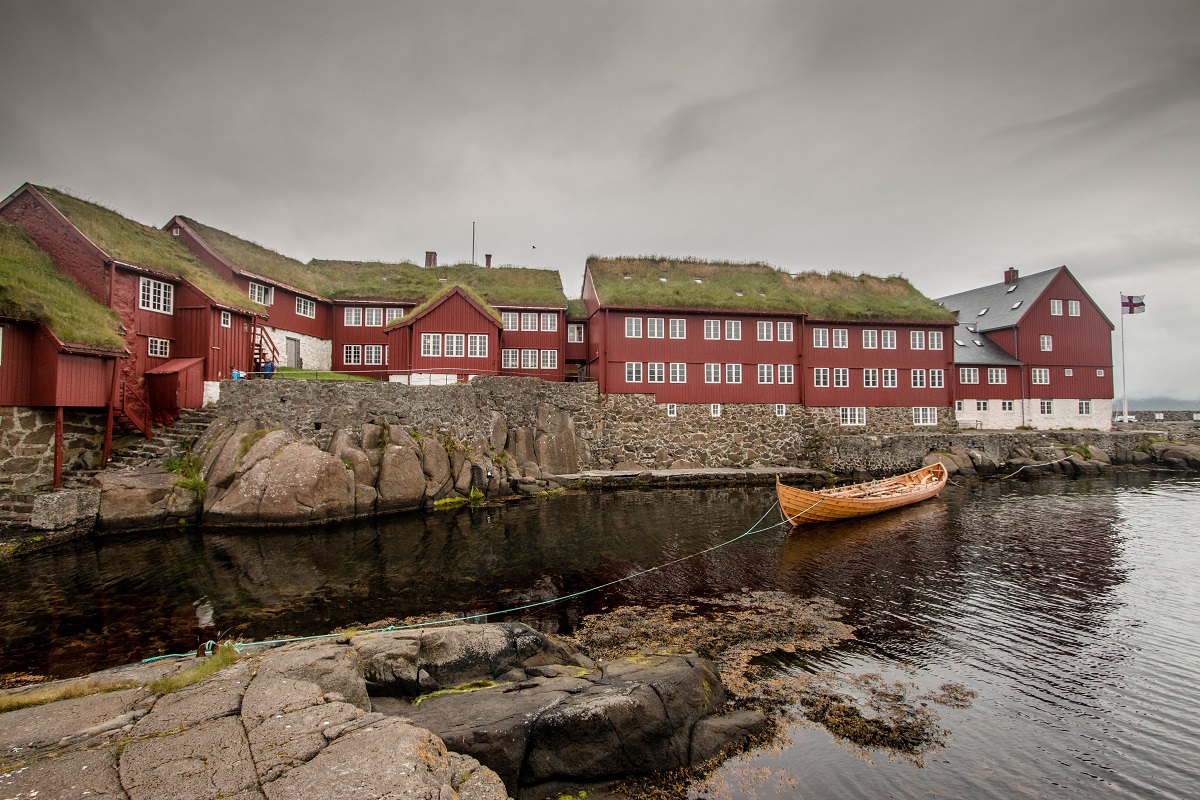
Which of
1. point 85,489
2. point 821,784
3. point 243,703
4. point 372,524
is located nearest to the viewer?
point 243,703

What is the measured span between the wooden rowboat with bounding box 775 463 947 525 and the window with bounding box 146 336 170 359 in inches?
1107

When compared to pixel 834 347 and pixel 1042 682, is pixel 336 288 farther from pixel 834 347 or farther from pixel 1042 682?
pixel 1042 682

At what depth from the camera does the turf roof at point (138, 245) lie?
984 inches

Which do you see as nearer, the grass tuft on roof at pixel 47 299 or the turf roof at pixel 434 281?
the grass tuft on roof at pixel 47 299

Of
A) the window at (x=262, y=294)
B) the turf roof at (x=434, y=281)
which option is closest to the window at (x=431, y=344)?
the turf roof at (x=434, y=281)

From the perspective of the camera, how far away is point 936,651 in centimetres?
1066

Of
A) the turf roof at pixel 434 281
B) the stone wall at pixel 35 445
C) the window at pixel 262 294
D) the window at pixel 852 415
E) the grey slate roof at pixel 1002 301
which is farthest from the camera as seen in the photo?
the grey slate roof at pixel 1002 301

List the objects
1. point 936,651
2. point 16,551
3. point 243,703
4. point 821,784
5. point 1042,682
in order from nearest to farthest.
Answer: point 243,703 → point 821,784 → point 1042,682 → point 936,651 → point 16,551

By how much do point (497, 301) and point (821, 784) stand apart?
34348 mm

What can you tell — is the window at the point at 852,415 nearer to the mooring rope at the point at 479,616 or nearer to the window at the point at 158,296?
the mooring rope at the point at 479,616

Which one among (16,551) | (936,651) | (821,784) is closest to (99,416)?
(16,551)

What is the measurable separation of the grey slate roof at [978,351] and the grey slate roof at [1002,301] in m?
1.09

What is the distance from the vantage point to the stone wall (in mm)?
19266

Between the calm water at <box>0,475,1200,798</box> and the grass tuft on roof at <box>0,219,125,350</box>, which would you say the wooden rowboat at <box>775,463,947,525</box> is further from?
the grass tuft on roof at <box>0,219,125,350</box>
